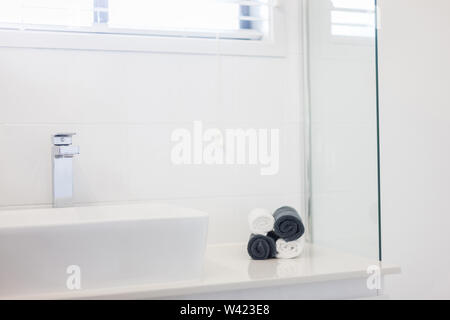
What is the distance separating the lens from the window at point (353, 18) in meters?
1.44

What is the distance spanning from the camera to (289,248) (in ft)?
5.24

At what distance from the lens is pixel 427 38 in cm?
204

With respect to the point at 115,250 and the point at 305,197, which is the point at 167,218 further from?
the point at 305,197

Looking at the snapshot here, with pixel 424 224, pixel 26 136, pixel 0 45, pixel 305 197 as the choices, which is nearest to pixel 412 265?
pixel 424 224

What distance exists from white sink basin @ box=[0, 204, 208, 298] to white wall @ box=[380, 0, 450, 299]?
38.4 inches

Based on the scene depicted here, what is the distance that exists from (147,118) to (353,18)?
729mm

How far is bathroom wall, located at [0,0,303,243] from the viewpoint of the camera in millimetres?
1681

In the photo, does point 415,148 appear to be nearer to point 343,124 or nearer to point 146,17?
point 343,124

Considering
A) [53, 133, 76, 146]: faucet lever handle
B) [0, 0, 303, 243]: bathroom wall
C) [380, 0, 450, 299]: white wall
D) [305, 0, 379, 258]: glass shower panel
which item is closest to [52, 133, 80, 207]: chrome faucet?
[53, 133, 76, 146]: faucet lever handle

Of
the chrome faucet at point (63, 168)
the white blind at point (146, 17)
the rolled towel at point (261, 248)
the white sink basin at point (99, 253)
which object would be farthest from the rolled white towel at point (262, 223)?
the white blind at point (146, 17)

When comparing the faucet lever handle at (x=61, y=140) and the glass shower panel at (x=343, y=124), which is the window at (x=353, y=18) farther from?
the faucet lever handle at (x=61, y=140)

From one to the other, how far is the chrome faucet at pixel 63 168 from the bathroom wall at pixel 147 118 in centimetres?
11

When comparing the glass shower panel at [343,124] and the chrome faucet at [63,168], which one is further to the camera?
the chrome faucet at [63,168]
